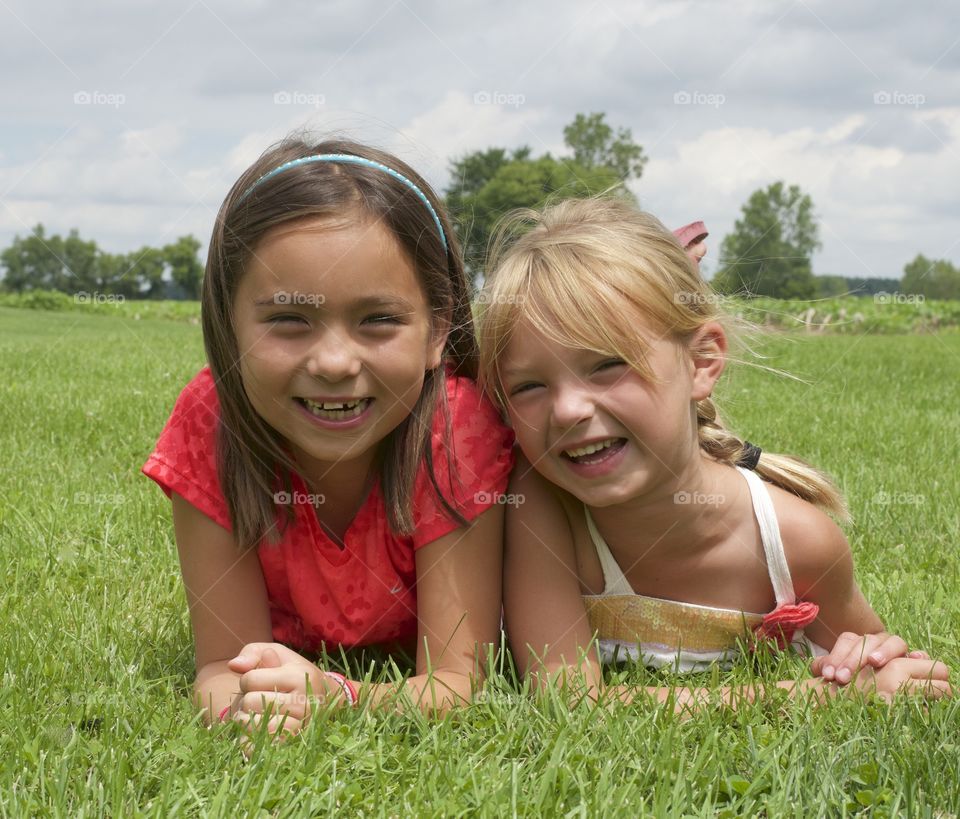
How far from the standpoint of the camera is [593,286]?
2.47 meters

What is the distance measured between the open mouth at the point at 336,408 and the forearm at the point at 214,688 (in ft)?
2.13

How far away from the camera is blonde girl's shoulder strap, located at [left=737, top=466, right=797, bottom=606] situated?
2732 millimetres

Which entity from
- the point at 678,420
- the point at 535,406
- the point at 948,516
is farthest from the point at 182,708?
the point at 948,516

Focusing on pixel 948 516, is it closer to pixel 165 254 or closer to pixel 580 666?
pixel 580 666

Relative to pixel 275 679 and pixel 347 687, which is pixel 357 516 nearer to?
pixel 347 687

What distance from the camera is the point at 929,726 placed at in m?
2.16

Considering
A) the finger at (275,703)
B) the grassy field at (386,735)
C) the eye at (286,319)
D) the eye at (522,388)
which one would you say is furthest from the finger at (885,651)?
the eye at (286,319)

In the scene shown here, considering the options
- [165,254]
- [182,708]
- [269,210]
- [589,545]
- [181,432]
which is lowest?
[182,708]

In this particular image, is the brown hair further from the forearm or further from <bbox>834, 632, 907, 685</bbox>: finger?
<bbox>834, 632, 907, 685</bbox>: finger

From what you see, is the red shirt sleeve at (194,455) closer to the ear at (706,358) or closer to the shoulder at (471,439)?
the shoulder at (471,439)

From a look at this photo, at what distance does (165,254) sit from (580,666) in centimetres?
7296

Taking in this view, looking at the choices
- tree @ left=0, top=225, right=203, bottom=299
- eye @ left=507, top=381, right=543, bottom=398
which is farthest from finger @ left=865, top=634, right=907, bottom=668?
tree @ left=0, top=225, right=203, bottom=299

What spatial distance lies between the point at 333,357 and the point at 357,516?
0.56 meters

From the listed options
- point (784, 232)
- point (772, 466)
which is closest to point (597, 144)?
point (784, 232)
